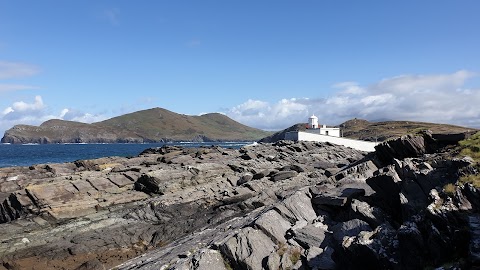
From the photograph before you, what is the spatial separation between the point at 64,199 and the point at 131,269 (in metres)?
17.4

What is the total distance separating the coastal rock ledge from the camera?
14750 millimetres

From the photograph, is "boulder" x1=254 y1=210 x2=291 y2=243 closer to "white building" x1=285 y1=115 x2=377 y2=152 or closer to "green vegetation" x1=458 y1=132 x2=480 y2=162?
"green vegetation" x1=458 y1=132 x2=480 y2=162

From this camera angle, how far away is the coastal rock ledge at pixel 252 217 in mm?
14750

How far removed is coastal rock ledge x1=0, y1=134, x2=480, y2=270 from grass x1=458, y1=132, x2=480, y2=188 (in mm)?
491

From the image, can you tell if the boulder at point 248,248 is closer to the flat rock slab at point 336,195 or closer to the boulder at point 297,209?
the boulder at point 297,209

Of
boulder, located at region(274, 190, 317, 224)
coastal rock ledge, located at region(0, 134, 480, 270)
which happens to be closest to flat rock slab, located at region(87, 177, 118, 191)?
coastal rock ledge, located at region(0, 134, 480, 270)

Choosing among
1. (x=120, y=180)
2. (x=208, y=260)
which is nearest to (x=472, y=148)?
(x=208, y=260)

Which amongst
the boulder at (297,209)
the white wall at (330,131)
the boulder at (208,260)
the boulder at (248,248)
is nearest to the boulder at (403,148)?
the boulder at (297,209)

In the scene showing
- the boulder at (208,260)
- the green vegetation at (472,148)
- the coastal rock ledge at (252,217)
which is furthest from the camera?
the green vegetation at (472,148)

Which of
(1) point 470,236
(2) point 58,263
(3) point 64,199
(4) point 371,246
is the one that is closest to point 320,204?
(4) point 371,246

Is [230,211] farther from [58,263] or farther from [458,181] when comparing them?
[458,181]

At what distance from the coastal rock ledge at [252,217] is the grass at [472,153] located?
0.49 metres

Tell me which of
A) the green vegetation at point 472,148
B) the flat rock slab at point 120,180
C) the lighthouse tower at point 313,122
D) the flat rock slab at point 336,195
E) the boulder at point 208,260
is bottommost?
the boulder at point 208,260

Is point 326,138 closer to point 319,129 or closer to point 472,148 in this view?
point 319,129
